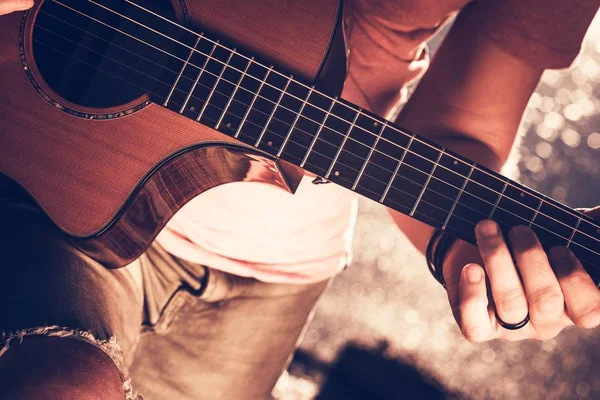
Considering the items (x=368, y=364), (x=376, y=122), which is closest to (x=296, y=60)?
(x=376, y=122)

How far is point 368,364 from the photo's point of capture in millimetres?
1605

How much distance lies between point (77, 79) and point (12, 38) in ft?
0.37

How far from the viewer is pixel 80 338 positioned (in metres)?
0.69

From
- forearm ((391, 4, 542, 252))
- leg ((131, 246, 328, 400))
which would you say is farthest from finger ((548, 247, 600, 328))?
leg ((131, 246, 328, 400))

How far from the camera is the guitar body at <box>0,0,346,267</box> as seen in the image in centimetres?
70

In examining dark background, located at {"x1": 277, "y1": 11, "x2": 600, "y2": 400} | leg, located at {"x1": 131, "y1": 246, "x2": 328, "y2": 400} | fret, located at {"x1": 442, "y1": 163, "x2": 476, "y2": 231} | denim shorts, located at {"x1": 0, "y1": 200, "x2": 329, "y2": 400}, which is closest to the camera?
fret, located at {"x1": 442, "y1": 163, "x2": 476, "y2": 231}

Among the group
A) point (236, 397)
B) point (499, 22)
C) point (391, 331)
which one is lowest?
point (236, 397)

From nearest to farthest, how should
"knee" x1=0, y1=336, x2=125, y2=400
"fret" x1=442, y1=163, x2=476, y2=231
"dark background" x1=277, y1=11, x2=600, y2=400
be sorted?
"knee" x1=0, y1=336, x2=125, y2=400 → "fret" x1=442, y1=163, x2=476, y2=231 → "dark background" x1=277, y1=11, x2=600, y2=400

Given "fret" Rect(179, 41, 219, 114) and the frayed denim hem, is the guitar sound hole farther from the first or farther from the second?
the frayed denim hem

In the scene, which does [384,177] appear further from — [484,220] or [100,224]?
[100,224]

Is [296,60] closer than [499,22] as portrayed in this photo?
Yes

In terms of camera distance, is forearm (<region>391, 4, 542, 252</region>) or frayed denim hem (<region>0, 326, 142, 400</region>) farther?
forearm (<region>391, 4, 542, 252</region>)

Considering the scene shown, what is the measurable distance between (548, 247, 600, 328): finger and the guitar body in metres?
0.43

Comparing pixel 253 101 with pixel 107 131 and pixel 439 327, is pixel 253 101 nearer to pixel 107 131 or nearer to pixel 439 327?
pixel 107 131
